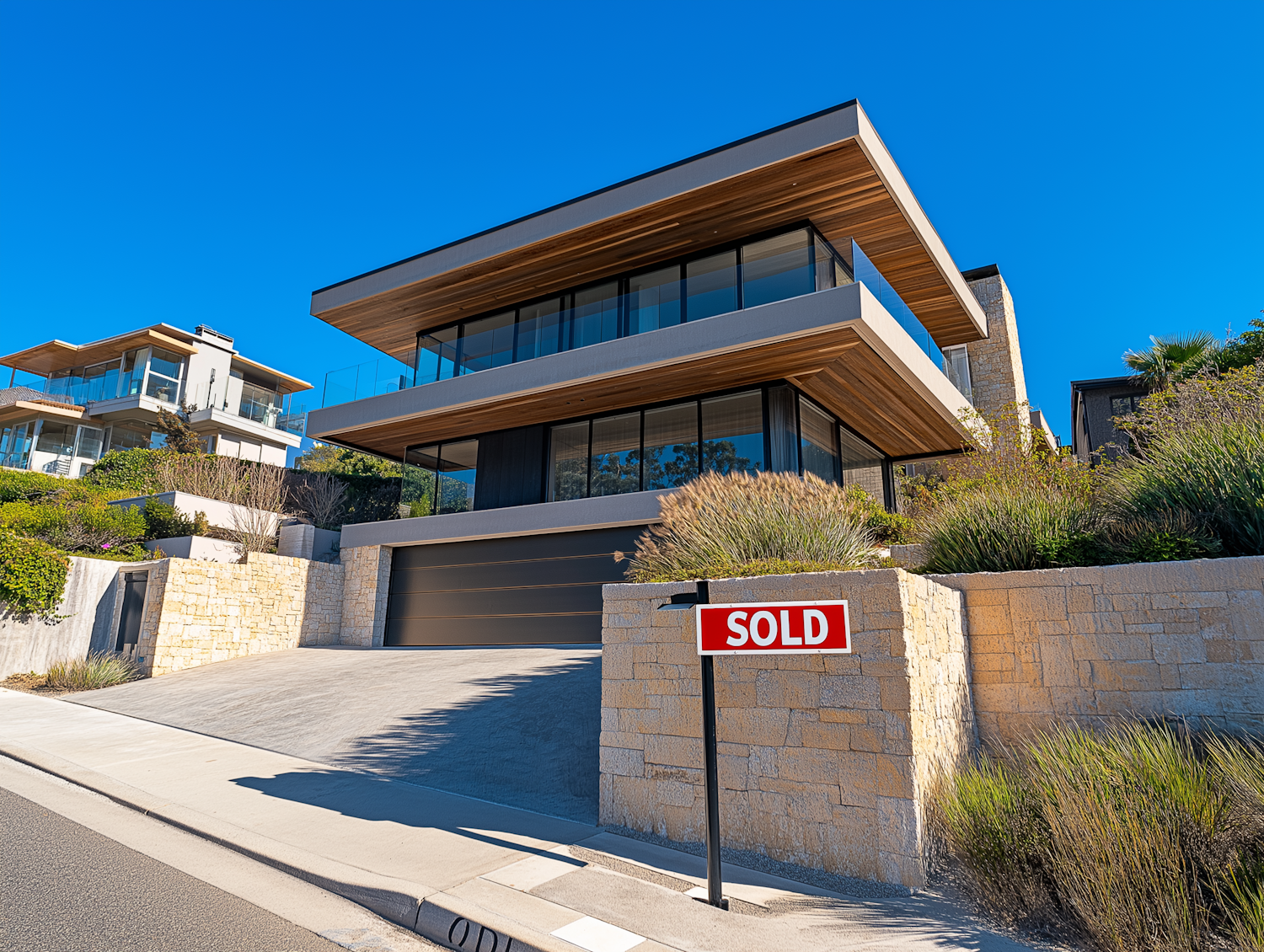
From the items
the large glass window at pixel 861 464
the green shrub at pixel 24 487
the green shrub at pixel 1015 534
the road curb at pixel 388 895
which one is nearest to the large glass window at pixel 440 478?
the large glass window at pixel 861 464

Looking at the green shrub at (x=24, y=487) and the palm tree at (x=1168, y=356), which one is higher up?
the palm tree at (x=1168, y=356)

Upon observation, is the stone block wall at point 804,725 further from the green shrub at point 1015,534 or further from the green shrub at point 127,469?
the green shrub at point 127,469

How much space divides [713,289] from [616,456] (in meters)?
4.09

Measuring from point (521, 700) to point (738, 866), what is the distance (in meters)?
4.64

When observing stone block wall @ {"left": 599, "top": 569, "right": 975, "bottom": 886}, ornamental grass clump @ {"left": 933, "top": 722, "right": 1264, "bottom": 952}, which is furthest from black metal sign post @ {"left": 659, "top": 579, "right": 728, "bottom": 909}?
ornamental grass clump @ {"left": 933, "top": 722, "right": 1264, "bottom": 952}

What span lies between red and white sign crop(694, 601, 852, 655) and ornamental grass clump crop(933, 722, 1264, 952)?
1.52 metres

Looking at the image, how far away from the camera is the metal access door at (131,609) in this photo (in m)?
14.2

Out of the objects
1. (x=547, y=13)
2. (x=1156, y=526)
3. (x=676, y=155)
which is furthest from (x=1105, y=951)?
(x=547, y=13)

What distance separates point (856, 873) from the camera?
15.6 feet

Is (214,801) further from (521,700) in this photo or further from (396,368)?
(396,368)

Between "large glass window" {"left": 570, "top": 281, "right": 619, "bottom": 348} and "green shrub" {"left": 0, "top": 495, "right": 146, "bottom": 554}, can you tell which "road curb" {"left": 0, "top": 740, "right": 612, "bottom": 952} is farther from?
"green shrub" {"left": 0, "top": 495, "right": 146, "bottom": 554}

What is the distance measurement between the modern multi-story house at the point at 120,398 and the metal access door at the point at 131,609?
18.9 meters

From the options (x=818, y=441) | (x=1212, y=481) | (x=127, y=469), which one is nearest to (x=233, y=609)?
(x=127, y=469)

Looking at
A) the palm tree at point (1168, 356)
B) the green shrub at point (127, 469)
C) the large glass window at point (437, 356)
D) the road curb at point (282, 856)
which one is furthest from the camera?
the green shrub at point (127, 469)
